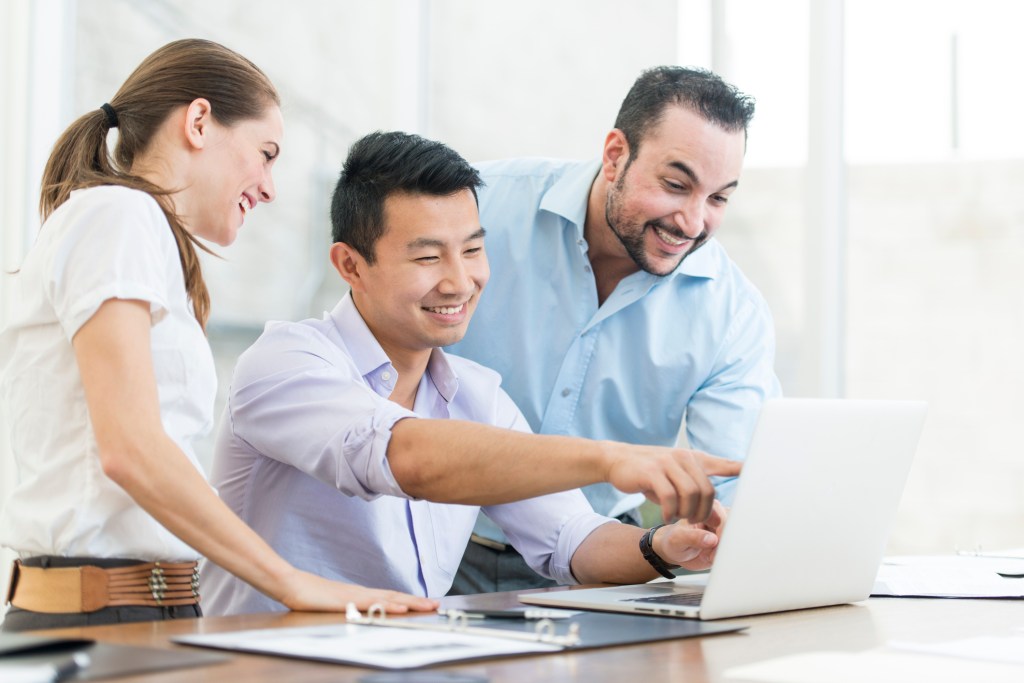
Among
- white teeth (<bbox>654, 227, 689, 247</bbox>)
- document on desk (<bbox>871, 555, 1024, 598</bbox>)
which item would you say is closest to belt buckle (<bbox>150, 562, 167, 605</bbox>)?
document on desk (<bbox>871, 555, 1024, 598</bbox>)

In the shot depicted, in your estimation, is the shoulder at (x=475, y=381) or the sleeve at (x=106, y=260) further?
the shoulder at (x=475, y=381)

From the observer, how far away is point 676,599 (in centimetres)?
144

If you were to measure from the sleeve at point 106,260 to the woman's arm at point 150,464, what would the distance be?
2 cm

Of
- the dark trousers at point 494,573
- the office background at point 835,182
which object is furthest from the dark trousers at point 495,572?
the office background at point 835,182

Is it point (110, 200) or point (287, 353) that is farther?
point (287, 353)

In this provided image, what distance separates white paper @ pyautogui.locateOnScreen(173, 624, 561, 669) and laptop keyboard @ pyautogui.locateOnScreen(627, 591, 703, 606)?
13.4 inches

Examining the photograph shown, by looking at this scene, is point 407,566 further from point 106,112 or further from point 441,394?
point 106,112

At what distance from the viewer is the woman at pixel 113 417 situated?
1275 mm

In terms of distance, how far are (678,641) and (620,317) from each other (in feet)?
4.10

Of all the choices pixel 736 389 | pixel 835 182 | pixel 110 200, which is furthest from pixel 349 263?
pixel 835 182

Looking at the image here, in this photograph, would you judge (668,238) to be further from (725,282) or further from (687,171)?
(725,282)

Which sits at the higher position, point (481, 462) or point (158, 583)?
point (481, 462)

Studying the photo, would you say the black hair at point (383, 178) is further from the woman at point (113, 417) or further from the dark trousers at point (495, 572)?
the dark trousers at point (495, 572)

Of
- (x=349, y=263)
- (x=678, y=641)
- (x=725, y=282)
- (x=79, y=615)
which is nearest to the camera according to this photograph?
(x=678, y=641)
